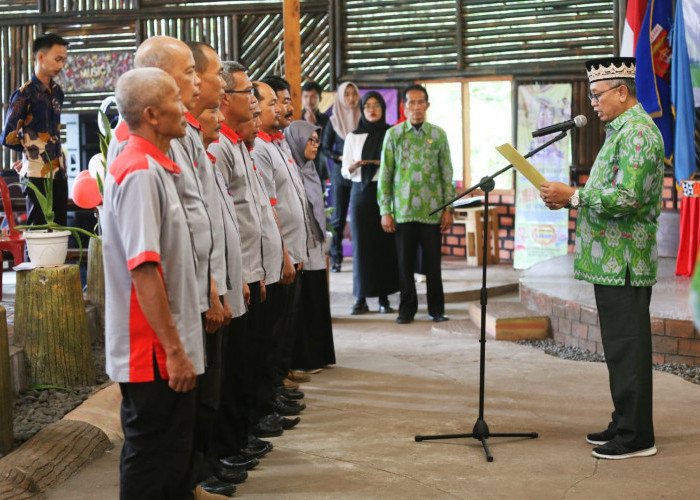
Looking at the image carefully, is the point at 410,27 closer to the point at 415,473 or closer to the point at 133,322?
the point at 415,473

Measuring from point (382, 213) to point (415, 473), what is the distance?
3.58 metres

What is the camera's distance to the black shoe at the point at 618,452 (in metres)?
3.92

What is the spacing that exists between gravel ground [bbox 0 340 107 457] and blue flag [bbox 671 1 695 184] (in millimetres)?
Answer: 4932

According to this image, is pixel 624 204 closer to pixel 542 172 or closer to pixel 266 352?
pixel 266 352

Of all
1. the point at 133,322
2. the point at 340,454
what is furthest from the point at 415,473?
the point at 133,322

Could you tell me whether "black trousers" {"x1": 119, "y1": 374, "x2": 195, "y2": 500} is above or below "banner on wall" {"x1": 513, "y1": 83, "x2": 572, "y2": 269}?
below

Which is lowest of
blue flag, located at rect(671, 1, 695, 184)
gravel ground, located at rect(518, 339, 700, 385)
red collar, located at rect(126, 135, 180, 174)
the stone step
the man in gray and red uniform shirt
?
gravel ground, located at rect(518, 339, 700, 385)

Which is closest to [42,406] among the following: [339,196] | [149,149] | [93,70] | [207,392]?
[207,392]

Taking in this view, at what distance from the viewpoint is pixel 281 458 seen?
4.00 meters

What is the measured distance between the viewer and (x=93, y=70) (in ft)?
37.7

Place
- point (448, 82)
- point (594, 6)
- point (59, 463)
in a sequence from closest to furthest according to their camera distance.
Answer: point (59, 463) → point (594, 6) → point (448, 82)

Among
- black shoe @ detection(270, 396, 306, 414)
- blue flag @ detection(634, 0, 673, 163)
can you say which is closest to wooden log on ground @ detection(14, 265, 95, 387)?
black shoe @ detection(270, 396, 306, 414)

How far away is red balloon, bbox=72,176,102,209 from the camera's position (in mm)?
5484

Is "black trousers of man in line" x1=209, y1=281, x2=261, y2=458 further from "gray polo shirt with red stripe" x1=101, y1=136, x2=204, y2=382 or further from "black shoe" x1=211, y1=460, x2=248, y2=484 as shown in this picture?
"gray polo shirt with red stripe" x1=101, y1=136, x2=204, y2=382
